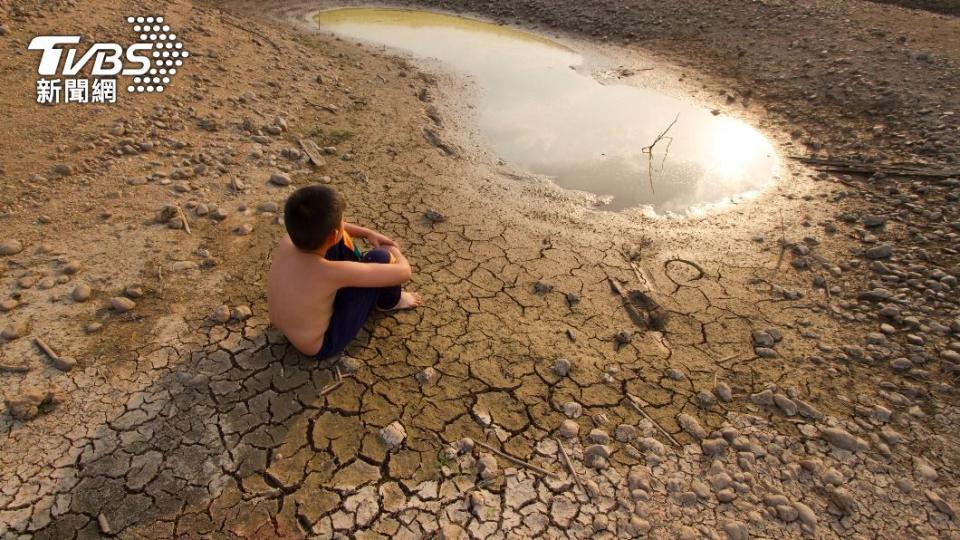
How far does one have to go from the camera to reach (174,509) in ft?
7.21

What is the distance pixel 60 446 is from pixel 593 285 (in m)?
3.11

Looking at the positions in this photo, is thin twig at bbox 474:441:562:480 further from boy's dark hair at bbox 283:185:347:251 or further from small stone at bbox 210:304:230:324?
small stone at bbox 210:304:230:324

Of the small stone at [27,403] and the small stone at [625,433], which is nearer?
the small stone at [27,403]

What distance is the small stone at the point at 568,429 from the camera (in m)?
2.61

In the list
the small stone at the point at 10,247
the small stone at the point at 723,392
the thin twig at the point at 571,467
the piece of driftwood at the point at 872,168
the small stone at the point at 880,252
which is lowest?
the small stone at the point at 10,247

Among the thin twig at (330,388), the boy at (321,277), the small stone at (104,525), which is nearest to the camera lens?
the small stone at (104,525)

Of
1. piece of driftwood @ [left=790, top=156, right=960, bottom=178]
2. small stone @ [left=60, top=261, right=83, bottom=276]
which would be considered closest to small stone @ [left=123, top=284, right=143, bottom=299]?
small stone @ [left=60, top=261, right=83, bottom=276]

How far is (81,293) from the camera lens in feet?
10.0

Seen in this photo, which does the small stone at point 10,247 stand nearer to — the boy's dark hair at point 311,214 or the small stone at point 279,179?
the small stone at point 279,179

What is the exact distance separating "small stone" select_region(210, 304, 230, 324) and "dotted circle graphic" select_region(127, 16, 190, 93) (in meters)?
3.52

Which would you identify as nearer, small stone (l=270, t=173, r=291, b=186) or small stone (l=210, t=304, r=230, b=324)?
small stone (l=210, t=304, r=230, b=324)

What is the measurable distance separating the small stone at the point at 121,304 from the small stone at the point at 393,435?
1.76 metres

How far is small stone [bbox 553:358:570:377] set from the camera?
293 centimetres

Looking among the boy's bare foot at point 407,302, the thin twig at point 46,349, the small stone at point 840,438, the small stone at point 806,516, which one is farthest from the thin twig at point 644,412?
the thin twig at point 46,349
